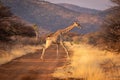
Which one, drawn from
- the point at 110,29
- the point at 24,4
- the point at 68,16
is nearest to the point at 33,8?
the point at 24,4

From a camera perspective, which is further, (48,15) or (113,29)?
(48,15)

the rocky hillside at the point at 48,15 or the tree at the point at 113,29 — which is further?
the rocky hillside at the point at 48,15

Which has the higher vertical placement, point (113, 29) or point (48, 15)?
point (113, 29)

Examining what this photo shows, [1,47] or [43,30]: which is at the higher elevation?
[1,47]

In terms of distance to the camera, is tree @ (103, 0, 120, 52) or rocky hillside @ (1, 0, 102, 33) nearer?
tree @ (103, 0, 120, 52)

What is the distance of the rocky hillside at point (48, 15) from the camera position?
141 m

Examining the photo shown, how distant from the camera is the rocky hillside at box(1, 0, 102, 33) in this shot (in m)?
141

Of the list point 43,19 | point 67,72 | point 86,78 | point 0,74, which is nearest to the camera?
point 86,78

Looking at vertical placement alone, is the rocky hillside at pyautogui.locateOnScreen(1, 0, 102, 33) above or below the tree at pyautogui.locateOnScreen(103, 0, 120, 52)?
below

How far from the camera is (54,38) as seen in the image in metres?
23.2

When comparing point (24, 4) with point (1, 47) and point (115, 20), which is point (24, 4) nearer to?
point (1, 47)

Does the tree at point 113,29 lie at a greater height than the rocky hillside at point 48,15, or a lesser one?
greater

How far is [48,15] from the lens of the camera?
149125 mm

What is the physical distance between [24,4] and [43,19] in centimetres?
990
